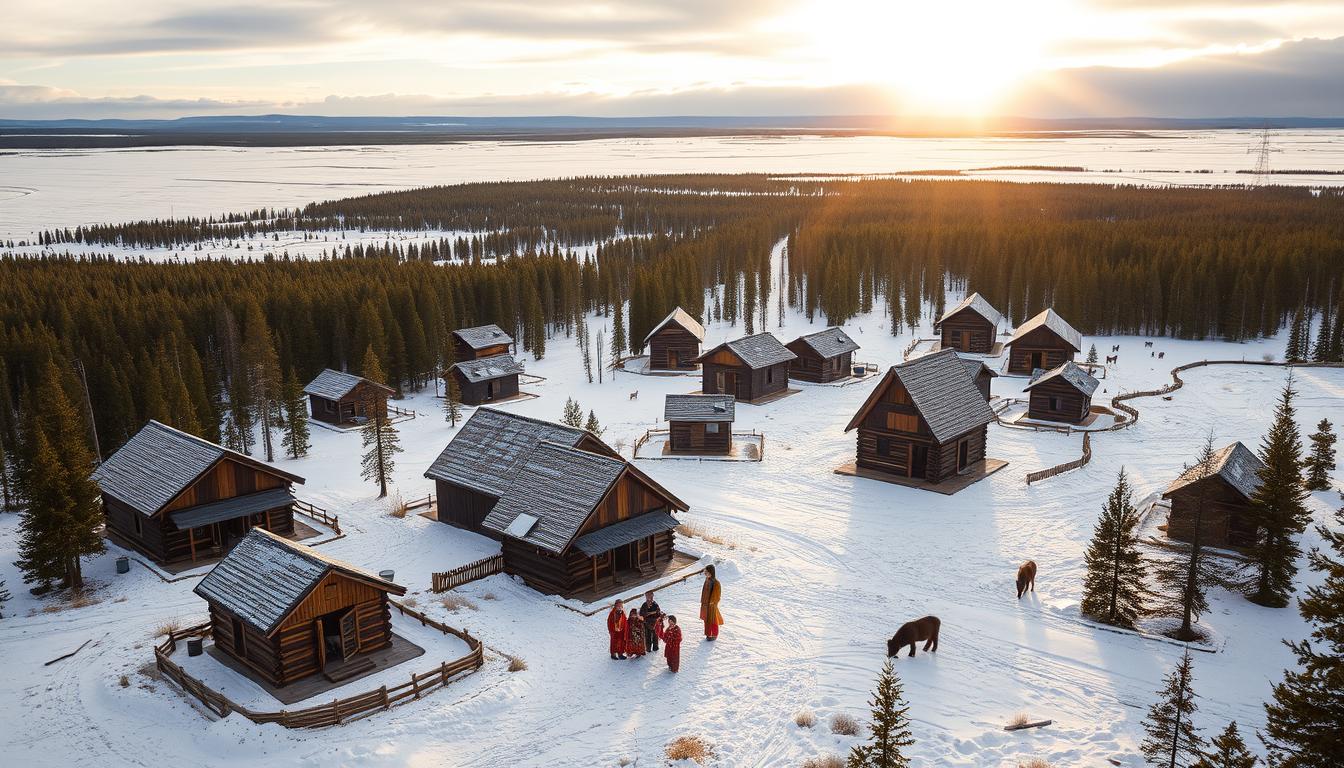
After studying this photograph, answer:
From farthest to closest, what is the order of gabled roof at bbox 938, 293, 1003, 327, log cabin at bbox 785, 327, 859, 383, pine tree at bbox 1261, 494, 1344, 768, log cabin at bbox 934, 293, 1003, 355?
1. log cabin at bbox 934, 293, 1003, 355
2. gabled roof at bbox 938, 293, 1003, 327
3. log cabin at bbox 785, 327, 859, 383
4. pine tree at bbox 1261, 494, 1344, 768

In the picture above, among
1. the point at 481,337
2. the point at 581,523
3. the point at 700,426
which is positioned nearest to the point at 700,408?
the point at 700,426

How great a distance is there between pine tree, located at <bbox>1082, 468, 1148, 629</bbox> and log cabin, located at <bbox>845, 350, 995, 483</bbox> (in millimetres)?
14083

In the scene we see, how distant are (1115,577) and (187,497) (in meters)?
33.6

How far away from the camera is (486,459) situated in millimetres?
36531

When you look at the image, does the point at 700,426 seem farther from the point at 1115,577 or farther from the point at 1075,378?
the point at 1115,577

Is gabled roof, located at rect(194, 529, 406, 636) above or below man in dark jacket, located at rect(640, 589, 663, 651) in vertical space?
above

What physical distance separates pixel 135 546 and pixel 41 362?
102 ft

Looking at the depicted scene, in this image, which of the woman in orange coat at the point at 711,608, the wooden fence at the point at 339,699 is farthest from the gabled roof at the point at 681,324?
the wooden fence at the point at 339,699

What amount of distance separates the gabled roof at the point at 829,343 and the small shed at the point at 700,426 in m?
20.2

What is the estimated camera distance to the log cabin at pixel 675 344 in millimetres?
75938

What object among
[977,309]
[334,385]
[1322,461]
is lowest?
[334,385]

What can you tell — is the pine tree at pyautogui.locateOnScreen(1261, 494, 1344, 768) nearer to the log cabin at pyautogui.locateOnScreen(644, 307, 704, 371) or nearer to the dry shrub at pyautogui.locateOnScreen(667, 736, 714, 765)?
the dry shrub at pyautogui.locateOnScreen(667, 736, 714, 765)

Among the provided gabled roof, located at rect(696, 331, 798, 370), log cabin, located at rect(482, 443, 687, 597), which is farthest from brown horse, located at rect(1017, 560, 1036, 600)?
gabled roof, located at rect(696, 331, 798, 370)

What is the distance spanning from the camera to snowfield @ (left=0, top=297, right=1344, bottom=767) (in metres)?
20.8
